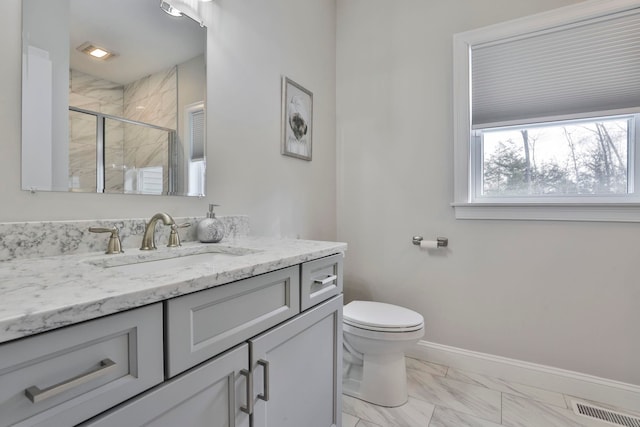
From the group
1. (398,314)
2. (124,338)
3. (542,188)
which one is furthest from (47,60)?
(542,188)

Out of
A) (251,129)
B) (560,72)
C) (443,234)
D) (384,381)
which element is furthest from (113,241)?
(560,72)

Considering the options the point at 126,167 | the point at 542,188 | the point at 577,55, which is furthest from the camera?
the point at 542,188

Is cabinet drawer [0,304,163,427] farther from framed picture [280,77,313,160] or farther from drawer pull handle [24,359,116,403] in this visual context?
framed picture [280,77,313,160]

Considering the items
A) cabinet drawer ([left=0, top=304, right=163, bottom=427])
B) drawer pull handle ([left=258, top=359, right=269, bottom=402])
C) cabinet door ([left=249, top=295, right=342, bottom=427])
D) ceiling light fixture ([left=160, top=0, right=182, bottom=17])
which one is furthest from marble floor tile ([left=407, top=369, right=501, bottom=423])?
ceiling light fixture ([left=160, top=0, right=182, bottom=17])

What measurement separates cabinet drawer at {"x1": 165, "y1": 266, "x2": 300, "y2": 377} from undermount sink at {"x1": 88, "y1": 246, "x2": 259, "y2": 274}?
5.3 inches

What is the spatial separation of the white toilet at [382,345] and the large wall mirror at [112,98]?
1.02 meters

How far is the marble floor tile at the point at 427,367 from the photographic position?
197cm

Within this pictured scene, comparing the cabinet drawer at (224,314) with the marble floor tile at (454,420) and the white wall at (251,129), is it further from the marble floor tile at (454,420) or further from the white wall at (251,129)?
the marble floor tile at (454,420)

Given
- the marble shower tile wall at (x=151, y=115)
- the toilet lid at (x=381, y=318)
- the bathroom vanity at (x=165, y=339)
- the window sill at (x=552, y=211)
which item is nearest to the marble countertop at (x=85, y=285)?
the bathroom vanity at (x=165, y=339)

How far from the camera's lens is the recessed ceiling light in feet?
3.44

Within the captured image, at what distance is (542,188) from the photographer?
1.89 meters

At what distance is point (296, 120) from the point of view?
1987 mm

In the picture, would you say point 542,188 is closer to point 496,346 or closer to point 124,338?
point 496,346

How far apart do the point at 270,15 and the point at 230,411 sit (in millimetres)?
1888
